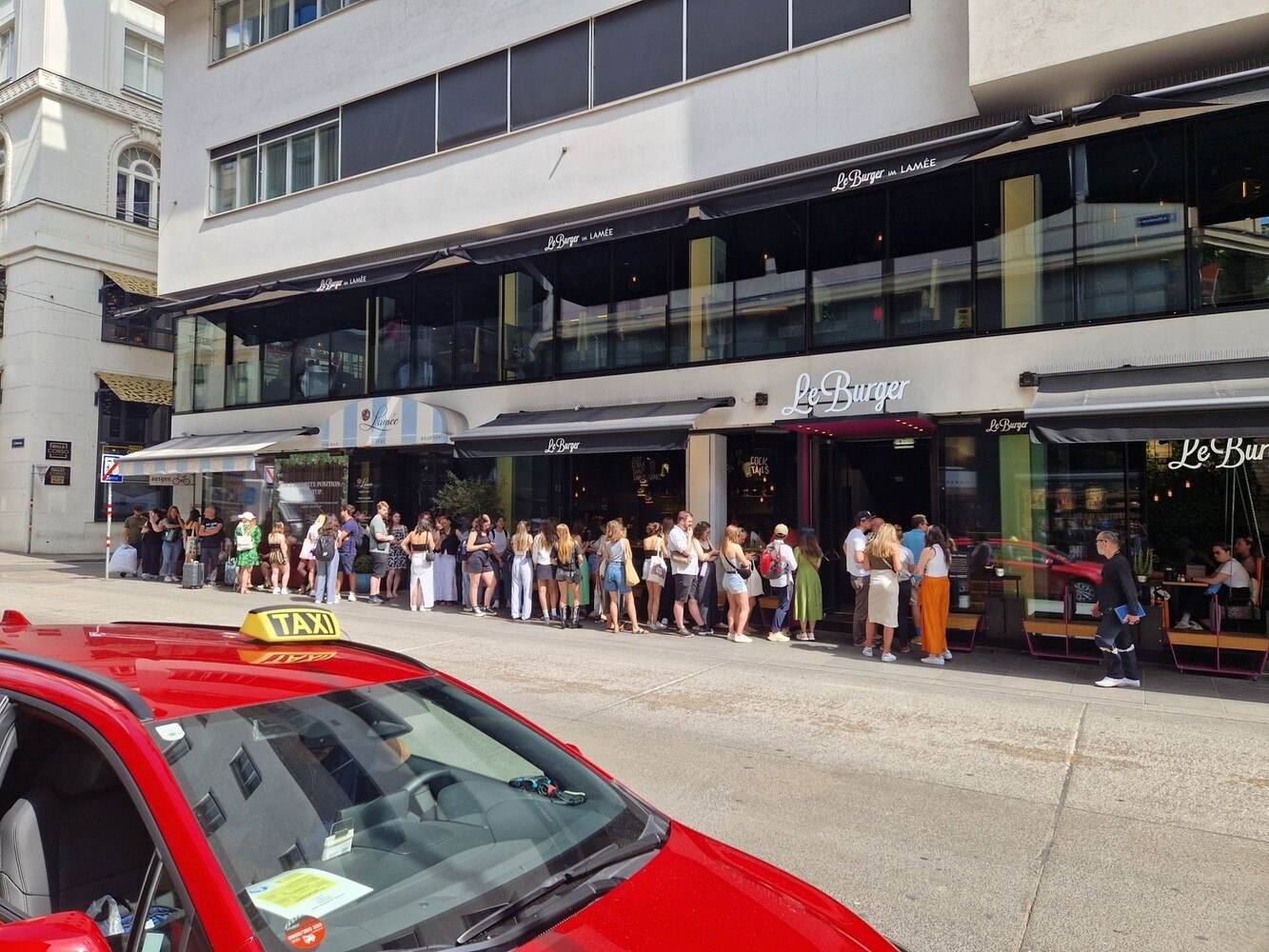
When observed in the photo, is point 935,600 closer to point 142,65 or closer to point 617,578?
point 617,578

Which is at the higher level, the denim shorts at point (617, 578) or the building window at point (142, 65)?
the building window at point (142, 65)

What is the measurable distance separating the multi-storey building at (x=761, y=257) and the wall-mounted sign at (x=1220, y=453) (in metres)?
0.12

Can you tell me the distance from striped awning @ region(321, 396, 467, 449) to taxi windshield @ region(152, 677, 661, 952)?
12.8 meters

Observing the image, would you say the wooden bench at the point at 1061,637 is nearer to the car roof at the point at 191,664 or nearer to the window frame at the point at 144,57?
the car roof at the point at 191,664

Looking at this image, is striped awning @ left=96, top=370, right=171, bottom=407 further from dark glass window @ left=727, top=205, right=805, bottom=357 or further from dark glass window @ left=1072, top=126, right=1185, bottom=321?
dark glass window @ left=1072, top=126, right=1185, bottom=321

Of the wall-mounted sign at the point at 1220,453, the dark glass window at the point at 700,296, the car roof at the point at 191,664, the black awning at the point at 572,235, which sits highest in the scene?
the black awning at the point at 572,235

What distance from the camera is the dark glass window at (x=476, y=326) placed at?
653 inches

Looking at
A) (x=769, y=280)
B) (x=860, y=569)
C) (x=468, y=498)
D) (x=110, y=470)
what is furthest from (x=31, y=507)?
(x=860, y=569)

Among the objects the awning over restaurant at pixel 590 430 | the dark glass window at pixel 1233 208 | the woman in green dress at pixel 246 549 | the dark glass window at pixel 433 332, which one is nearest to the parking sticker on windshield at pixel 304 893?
the awning over restaurant at pixel 590 430

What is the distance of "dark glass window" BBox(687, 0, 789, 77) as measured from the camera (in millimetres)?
12469

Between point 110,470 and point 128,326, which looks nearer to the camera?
point 110,470

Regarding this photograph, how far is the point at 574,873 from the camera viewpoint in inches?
88.4

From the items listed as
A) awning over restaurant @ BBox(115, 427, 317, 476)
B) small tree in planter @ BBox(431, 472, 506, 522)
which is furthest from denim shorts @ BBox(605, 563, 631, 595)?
awning over restaurant @ BBox(115, 427, 317, 476)

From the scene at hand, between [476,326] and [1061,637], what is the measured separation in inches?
465
